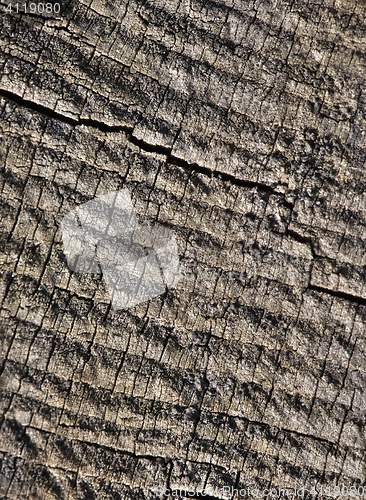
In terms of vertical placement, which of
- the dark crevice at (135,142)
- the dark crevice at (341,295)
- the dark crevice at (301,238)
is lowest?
the dark crevice at (341,295)

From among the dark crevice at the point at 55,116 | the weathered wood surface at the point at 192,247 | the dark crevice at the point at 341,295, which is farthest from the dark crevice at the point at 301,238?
the dark crevice at the point at 55,116

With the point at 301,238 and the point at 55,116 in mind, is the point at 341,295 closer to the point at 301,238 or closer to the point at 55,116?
the point at 301,238

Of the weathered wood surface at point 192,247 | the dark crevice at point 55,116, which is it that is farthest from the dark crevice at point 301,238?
the dark crevice at point 55,116

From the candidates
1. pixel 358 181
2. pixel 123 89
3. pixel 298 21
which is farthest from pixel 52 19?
pixel 358 181

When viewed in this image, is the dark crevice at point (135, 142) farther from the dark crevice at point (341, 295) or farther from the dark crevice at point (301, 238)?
the dark crevice at point (341, 295)

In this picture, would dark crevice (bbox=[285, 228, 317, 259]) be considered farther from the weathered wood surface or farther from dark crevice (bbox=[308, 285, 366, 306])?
dark crevice (bbox=[308, 285, 366, 306])

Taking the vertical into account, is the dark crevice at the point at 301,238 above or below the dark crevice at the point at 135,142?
below

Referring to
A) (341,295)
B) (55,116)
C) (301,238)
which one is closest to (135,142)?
(55,116)
